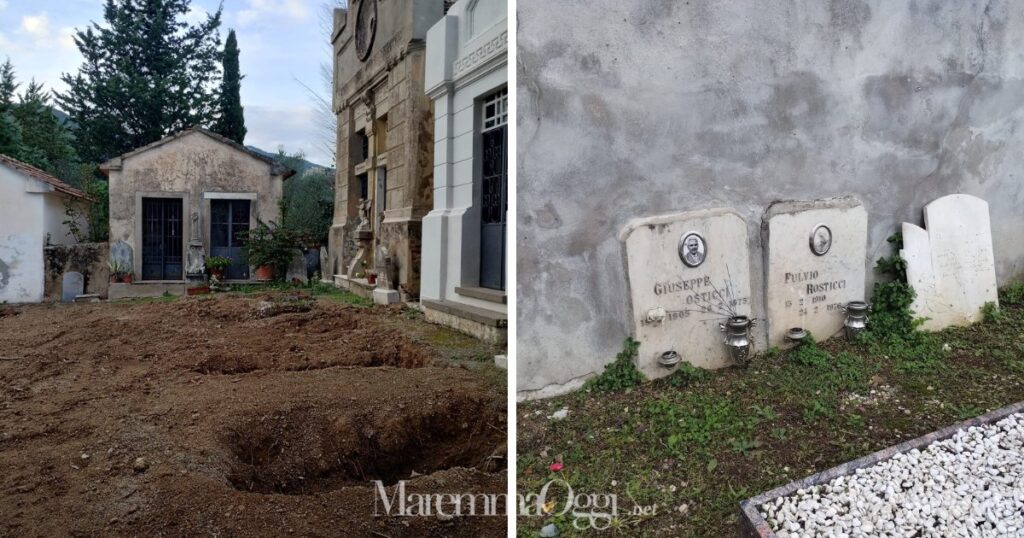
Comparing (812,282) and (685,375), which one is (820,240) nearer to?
(812,282)

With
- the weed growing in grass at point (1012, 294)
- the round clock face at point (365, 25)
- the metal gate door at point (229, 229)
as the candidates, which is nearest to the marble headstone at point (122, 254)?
the metal gate door at point (229, 229)

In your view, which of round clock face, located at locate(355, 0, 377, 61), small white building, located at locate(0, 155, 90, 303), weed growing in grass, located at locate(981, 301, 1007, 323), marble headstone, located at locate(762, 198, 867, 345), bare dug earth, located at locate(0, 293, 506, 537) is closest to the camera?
bare dug earth, located at locate(0, 293, 506, 537)

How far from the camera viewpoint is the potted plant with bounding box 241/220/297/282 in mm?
2578

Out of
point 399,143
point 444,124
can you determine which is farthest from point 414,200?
point 444,124

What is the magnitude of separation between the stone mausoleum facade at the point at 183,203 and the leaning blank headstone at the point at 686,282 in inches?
65.6

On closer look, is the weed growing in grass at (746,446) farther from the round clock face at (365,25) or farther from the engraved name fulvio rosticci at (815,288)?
the round clock face at (365,25)

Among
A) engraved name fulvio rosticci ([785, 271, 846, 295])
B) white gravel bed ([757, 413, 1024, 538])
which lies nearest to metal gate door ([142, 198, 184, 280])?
white gravel bed ([757, 413, 1024, 538])

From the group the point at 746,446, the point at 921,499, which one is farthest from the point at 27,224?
the point at 921,499

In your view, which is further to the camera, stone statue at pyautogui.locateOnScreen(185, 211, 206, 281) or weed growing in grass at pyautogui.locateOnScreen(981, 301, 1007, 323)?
weed growing in grass at pyautogui.locateOnScreen(981, 301, 1007, 323)

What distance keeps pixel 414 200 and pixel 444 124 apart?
2.97 feet

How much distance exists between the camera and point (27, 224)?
2.46m

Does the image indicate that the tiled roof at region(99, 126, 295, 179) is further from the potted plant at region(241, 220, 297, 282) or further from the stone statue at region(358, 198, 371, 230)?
the stone statue at region(358, 198, 371, 230)

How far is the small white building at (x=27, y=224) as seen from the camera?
7.92ft

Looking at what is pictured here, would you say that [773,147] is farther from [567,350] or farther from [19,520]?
[19,520]
